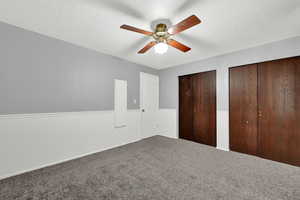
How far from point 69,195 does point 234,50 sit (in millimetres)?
3703

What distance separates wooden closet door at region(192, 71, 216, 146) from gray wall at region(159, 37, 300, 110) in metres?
0.16

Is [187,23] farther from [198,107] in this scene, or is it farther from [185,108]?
[185,108]

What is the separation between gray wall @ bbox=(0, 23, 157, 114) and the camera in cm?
189

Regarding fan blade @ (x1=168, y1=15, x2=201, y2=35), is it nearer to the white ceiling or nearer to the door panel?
the white ceiling

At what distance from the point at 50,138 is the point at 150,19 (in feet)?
8.20

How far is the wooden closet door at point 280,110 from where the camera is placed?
2.23 metres

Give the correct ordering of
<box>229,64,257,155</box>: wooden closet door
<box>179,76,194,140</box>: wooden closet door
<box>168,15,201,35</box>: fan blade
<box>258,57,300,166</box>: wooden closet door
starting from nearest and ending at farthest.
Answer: <box>168,15,201,35</box>: fan blade → <box>258,57,300,166</box>: wooden closet door → <box>229,64,257,155</box>: wooden closet door → <box>179,76,194,140</box>: wooden closet door

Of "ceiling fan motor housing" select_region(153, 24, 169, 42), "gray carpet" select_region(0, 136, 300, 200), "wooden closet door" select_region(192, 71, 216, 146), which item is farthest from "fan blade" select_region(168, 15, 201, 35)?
"wooden closet door" select_region(192, 71, 216, 146)

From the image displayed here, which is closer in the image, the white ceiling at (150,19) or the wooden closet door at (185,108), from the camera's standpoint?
the white ceiling at (150,19)

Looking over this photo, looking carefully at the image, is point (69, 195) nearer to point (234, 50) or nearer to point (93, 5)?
point (93, 5)

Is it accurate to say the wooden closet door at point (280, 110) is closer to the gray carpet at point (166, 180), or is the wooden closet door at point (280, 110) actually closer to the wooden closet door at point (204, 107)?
the wooden closet door at point (204, 107)

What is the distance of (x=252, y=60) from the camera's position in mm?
2668

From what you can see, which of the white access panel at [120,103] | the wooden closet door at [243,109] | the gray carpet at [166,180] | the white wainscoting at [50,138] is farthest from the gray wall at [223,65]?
the white wainscoting at [50,138]

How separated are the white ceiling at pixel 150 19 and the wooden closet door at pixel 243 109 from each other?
0.62 metres
